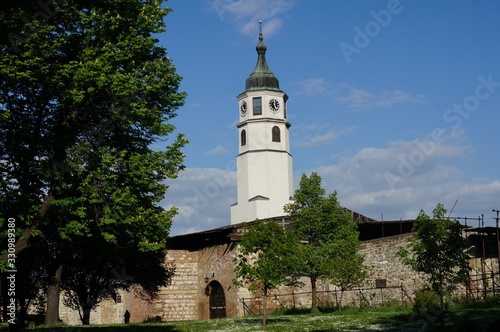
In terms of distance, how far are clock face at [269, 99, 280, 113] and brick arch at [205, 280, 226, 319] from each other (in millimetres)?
32490

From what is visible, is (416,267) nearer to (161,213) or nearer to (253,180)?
(161,213)

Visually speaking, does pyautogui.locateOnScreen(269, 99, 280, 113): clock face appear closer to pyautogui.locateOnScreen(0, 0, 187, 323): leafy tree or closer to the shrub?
pyautogui.locateOnScreen(0, 0, 187, 323): leafy tree

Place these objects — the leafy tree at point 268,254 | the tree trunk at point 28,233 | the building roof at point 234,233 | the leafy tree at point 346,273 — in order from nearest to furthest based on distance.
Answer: the tree trunk at point 28,233
the leafy tree at point 268,254
the leafy tree at point 346,273
the building roof at point 234,233

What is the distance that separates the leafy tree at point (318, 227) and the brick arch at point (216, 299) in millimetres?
7565

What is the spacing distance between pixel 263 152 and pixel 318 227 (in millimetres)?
36003

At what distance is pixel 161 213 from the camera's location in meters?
27.7

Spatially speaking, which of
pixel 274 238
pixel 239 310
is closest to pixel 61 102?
pixel 274 238

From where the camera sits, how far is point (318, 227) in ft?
132

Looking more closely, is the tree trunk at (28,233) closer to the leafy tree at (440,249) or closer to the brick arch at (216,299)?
the leafy tree at (440,249)

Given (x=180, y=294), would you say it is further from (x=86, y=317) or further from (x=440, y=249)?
(x=440, y=249)

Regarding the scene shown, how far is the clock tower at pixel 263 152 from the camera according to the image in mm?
75938

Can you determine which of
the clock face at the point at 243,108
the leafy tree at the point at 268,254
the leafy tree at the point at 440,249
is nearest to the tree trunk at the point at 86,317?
the leafy tree at the point at 268,254

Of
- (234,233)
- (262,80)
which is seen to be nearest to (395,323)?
(234,233)

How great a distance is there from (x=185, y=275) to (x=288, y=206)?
11187mm
